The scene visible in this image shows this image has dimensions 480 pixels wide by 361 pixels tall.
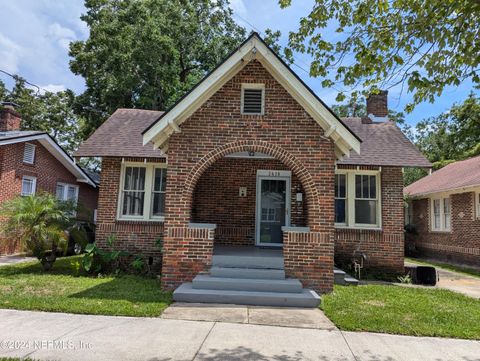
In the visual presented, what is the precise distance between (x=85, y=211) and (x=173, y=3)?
61.5ft

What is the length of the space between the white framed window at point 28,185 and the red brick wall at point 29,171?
165 millimetres

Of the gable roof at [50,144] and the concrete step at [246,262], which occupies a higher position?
the gable roof at [50,144]

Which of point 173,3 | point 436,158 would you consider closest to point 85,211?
point 173,3

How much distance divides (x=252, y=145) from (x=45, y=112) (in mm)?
29732

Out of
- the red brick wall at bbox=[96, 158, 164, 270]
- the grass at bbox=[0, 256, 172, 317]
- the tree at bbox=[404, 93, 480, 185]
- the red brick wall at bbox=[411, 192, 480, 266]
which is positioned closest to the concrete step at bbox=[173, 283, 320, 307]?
the grass at bbox=[0, 256, 172, 317]

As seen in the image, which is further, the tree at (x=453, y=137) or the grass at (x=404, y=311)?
the tree at (x=453, y=137)

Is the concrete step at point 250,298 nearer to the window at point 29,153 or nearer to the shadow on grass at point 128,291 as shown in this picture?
the shadow on grass at point 128,291

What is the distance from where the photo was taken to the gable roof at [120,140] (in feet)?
33.7

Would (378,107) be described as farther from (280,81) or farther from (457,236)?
(280,81)

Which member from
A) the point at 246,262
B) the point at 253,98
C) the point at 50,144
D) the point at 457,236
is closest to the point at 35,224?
the point at 246,262

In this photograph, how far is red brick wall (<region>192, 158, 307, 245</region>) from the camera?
1056 cm

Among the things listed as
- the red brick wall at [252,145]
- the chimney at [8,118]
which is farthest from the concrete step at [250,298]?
the chimney at [8,118]

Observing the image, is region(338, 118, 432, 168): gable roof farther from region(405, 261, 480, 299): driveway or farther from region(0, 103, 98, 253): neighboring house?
region(0, 103, 98, 253): neighboring house

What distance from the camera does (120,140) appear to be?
1110 cm
